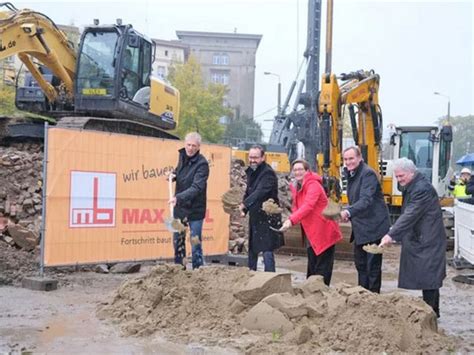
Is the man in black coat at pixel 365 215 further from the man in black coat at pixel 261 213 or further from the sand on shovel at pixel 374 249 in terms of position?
the man in black coat at pixel 261 213

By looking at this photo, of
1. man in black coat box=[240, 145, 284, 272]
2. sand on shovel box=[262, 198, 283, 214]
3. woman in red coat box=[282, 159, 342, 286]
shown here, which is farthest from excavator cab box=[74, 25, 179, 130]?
woman in red coat box=[282, 159, 342, 286]

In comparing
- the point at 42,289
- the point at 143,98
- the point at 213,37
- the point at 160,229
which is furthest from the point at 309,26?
the point at 213,37

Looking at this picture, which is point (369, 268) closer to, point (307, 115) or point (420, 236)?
point (420, 236)

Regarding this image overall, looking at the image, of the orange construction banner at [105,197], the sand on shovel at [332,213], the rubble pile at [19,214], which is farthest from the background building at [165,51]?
the sand on shovel at [332,213]

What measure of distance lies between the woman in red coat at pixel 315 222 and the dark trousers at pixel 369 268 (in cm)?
33

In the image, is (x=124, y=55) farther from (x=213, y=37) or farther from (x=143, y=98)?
(x=213, y=37)

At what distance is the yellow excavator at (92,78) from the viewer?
15992 millimetres

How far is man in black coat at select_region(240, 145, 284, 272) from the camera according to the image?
8.22m

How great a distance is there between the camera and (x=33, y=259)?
32.3 feet

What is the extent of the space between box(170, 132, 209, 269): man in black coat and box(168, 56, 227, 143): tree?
129 feet

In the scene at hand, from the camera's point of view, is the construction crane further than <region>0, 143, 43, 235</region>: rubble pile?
Yes

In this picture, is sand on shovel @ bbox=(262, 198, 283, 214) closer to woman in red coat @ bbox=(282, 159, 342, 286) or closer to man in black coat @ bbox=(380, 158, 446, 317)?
woman in red coat @ bbox=(282, 159, 342, 286)

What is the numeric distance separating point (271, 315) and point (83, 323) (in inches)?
73.7

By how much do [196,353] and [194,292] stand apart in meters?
1.35
